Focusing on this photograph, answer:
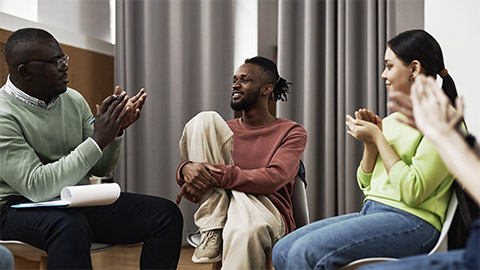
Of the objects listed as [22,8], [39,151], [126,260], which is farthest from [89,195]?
[22,8]

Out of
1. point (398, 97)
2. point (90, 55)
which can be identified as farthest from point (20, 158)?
point (90, 55)

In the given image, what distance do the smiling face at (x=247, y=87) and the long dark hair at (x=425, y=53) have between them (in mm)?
747

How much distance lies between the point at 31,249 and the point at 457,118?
55.2 inches

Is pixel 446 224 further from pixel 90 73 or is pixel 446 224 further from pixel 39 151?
pixel 90 73

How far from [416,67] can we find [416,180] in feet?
1.28

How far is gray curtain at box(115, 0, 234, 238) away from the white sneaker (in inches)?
57.2

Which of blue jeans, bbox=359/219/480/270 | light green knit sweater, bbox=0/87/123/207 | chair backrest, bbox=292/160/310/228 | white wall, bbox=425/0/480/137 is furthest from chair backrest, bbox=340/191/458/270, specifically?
white wall, bbox=425/0/480/137

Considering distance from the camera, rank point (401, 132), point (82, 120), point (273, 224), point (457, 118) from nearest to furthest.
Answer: point (457, 118) < point (401, 132) < point (273, 224) < point (82, 120)

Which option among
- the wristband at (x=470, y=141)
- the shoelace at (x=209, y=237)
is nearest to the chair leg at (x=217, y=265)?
the shoelace at (x=209, y=237)

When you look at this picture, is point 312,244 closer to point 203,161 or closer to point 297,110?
point 203,161

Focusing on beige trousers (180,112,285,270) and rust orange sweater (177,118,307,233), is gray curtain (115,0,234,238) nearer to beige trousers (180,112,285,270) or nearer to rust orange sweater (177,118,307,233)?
rust orange sweater (177,118,307,233)

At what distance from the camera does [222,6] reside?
3.32m

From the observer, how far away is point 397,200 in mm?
1551

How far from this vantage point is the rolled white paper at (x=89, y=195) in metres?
1.67
